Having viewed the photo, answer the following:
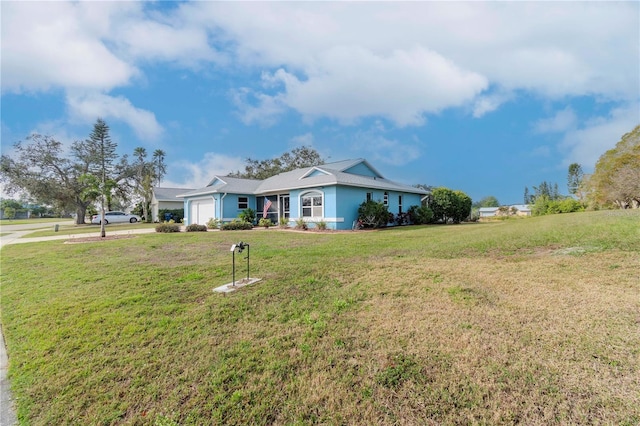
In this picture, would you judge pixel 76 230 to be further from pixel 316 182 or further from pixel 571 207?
pixel 571 207

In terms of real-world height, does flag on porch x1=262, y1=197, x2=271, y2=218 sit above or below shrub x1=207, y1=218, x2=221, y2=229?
above

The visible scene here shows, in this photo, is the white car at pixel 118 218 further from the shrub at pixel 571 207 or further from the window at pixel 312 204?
the shrub at pixel 571 207

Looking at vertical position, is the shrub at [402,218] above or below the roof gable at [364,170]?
below

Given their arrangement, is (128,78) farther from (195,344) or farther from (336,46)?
(195,344)

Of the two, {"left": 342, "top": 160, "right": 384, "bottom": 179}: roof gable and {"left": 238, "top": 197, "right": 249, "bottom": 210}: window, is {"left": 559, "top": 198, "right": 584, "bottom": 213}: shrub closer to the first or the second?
{"left": 342, "top": 160, "right": 384, "bottom": 179}: roof gable

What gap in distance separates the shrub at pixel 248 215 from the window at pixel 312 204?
16.7 feet

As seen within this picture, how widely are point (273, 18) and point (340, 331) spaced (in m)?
10.3

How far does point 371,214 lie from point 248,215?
9703mm

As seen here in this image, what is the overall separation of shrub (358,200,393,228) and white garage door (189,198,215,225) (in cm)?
1209

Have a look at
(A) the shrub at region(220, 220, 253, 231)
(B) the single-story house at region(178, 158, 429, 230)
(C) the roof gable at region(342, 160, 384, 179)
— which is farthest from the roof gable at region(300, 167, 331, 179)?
(A) the shrub at region(220, 220, 253, 231)

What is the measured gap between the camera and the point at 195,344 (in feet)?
11.4

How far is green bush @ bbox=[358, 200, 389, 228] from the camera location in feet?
58.0

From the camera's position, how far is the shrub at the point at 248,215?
2165 cm

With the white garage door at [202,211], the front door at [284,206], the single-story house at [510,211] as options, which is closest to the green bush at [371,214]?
the front door at [284,206]
